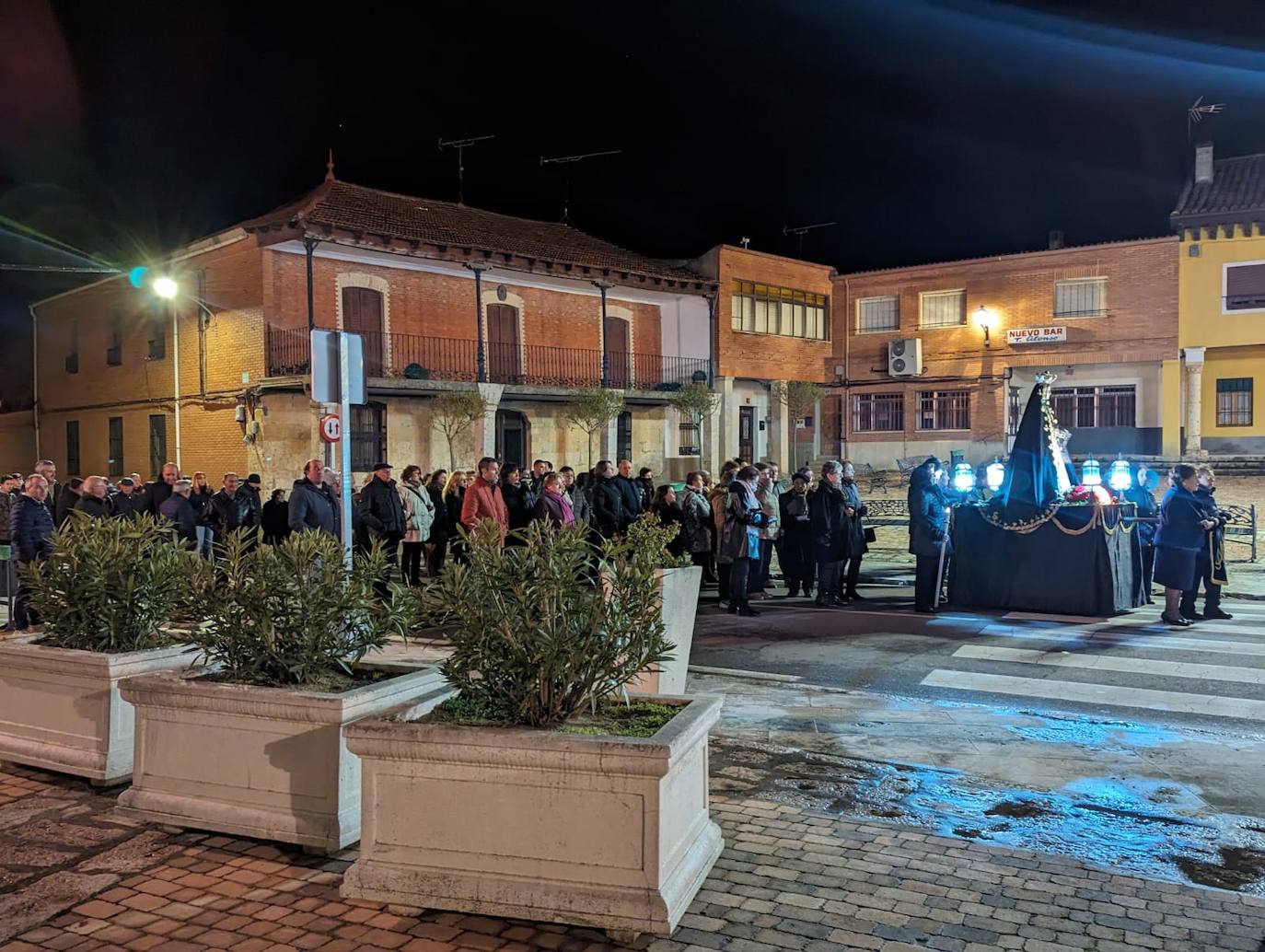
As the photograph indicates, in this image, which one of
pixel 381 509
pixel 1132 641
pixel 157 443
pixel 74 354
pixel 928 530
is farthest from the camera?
pixel 74 354

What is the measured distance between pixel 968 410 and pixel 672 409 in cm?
1053

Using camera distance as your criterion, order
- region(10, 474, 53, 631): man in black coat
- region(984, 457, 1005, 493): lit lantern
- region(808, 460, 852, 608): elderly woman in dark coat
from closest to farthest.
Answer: region(10, 474, 53, 631): man in black coat → region(808, 460, 852, 608): elderly woman in dark coat → region(984, 457, 1005, 493): lit lantern

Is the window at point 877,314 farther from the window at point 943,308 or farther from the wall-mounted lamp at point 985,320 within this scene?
the wall-mounted lamp at point 985,320

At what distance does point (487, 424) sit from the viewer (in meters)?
26.9

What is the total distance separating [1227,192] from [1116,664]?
2806 centimetres

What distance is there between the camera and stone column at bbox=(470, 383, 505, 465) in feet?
87.7

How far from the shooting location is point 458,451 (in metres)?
27.0

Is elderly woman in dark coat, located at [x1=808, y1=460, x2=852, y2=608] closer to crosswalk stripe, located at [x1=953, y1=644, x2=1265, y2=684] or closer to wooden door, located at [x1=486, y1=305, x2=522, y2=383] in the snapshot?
crosswalk stripe, located at [x1=953, y1=644, x2=1265, y2=684]

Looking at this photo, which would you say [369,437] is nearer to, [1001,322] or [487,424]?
[487,424]

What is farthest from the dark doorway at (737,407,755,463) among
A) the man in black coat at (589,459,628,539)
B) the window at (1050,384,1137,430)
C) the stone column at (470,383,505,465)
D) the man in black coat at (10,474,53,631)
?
the man in black coat at (10,474,53,631)

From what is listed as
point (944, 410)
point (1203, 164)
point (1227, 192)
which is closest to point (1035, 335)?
point (944, 410)

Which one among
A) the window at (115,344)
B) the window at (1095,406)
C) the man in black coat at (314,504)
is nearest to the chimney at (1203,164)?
the window at (1095,406)

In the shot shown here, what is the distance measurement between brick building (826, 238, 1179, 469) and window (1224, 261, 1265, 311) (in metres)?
1.46

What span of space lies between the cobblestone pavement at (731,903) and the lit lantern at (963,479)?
971cm
